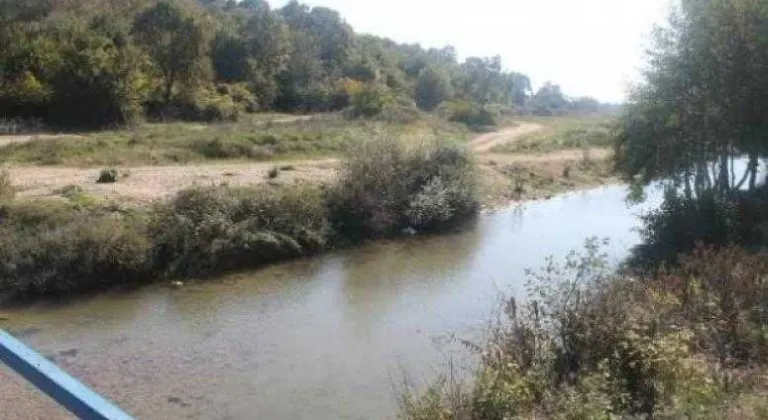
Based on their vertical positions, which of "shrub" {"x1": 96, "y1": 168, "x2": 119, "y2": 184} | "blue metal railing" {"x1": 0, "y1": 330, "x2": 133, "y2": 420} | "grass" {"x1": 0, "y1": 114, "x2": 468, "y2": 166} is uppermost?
"grass" {"x1": 0, "y1": 114, "x2": 468, "y2": 166}

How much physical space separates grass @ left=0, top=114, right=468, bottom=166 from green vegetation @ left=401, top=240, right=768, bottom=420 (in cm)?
1738

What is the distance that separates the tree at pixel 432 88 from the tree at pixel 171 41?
36.2m

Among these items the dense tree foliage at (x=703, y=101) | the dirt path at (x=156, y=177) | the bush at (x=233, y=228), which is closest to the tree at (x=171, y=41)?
the dirt path at (x=156, y=177)

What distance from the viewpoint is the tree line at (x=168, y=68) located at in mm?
37219

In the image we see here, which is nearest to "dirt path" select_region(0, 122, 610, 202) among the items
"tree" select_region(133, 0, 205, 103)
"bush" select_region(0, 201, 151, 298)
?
"bush" select_region(0, 201, 151, 298)

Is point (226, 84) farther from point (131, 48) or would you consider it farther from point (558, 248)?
point (558, 248)

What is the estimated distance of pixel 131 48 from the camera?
40.5 m

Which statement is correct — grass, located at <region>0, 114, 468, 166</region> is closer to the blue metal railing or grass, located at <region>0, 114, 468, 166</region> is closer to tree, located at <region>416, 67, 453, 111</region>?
the blue metal railing

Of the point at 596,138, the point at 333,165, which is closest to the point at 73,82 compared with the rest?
the point at 333,165

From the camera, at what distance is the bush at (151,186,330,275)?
1967cm

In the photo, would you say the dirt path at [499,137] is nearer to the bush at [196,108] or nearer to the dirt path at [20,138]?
the bush at [196,108]

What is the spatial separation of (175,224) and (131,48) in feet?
→ 79.5

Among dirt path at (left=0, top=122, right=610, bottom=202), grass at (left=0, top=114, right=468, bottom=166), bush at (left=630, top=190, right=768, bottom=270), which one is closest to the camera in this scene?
bush at (left=630, top=190, right=768, bottom=270)

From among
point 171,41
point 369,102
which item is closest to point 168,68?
point 171,41
